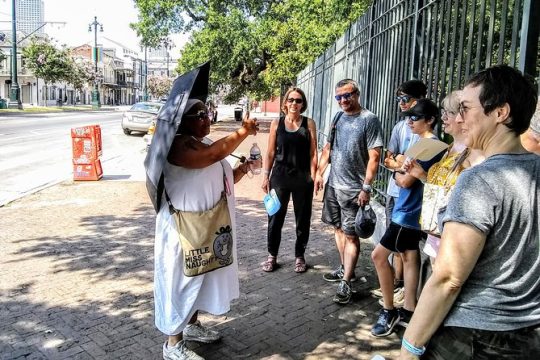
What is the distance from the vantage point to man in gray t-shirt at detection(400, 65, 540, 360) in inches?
63.1

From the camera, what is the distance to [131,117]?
71.8ft

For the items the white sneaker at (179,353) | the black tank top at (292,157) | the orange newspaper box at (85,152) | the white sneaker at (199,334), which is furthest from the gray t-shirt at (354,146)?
the orange newspaper box at (85,152)

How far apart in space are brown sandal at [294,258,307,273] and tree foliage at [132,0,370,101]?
15.2 meters

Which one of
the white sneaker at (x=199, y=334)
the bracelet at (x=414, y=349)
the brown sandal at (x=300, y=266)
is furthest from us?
the brown sandal at (x=300, y=266)

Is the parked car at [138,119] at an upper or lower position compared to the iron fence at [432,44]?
lower

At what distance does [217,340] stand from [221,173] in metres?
1.26

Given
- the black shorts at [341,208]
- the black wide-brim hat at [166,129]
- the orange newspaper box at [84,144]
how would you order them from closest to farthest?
the black wide-brim hat at [166,129]
the black shorts at [341,208]
the orange newspaper box at [84,144]

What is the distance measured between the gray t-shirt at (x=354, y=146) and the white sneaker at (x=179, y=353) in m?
2.03

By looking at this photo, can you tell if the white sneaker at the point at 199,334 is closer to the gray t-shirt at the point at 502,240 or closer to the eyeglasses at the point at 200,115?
the eyeglasses at the point at 200,115

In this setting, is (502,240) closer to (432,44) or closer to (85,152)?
(432,44)

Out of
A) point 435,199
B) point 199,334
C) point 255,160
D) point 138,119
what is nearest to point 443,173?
point 435,199

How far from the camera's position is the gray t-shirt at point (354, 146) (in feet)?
14.5

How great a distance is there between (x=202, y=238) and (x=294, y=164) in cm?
200

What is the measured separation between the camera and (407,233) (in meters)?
3.59
